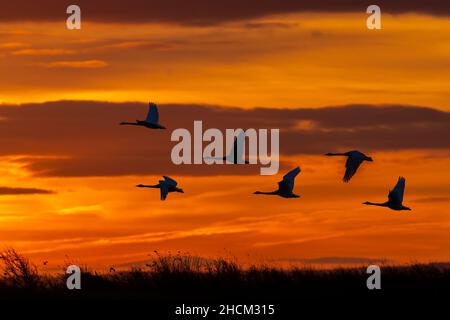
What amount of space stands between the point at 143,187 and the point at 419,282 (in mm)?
13892

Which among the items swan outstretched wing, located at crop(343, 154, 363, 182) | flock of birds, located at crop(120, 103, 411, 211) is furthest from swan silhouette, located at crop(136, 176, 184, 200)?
swan outstretched wing, located at crop(343, 154, 363, 182)

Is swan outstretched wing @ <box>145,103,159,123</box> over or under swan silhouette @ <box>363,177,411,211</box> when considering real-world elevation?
over

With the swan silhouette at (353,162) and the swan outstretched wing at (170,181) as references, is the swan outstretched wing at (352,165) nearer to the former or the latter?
the swan silhouette at (353,162)

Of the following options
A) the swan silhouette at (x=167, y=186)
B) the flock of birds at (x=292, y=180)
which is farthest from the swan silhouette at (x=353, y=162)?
the swan silhouette at (x=167, y=186)

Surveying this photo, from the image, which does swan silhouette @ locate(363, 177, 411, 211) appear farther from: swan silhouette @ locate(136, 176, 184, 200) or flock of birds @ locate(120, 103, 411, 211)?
swan silhouette @ locate(136, 176, 184, 200)

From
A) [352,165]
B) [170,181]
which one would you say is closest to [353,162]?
[352,165]

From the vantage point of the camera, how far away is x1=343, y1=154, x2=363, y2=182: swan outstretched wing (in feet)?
201

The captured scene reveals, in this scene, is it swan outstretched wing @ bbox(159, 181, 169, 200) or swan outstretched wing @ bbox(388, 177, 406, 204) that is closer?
swan outstretched wing @ bbox(159, 181, 169, 200)
